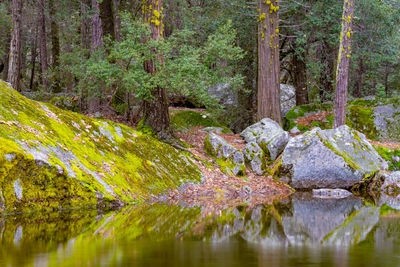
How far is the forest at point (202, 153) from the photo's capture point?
5.19 meters

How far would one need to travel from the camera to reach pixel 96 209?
754cm

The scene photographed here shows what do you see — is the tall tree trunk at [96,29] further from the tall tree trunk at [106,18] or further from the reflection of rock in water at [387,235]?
the reflection of rock in water at [387,235]

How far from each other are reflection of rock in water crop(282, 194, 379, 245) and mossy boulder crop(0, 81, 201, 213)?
3278mm

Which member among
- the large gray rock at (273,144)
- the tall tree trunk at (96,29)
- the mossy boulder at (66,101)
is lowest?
the large gray rock at (273,144)

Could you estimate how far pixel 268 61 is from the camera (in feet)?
49.9

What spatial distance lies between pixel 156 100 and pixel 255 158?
349 centimetres

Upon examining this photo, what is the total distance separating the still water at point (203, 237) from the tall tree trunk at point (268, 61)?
7.56 meters

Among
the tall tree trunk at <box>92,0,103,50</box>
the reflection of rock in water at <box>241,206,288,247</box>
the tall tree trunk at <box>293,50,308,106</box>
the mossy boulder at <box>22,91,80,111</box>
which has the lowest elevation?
the reflection of rock in water at <box>241,206,288,247</box>

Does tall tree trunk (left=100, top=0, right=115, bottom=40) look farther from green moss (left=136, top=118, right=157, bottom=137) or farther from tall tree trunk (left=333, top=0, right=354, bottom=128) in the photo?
tall tree trunk (left=333, top=0, right=354, bottom=128)

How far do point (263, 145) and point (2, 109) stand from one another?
775 cm

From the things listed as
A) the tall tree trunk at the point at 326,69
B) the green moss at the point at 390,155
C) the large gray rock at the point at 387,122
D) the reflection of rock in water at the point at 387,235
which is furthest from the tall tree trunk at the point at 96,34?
the reflection of rock in water at the point at 387,235

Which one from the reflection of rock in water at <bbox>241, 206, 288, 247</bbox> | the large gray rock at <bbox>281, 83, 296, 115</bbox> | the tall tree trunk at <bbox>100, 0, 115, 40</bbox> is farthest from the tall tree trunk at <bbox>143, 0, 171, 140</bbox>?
the large gray rock at <bbox>281, 83, 296, 115</bbox>

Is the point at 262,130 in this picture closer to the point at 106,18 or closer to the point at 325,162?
the point at 325,162

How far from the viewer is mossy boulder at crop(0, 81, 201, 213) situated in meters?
7.09
